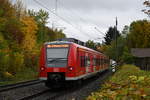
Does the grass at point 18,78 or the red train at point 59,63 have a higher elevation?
the red train at point 59,63

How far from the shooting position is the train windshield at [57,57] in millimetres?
17844

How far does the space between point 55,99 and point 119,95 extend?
10.8 m

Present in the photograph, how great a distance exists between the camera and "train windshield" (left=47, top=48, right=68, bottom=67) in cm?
1784

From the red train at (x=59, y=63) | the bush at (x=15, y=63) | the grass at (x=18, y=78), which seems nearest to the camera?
the red train at (x=59, y=63)

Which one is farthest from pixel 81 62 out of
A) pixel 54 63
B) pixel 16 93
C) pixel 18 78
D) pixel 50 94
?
pixel 18 78

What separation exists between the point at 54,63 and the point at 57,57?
396 mm

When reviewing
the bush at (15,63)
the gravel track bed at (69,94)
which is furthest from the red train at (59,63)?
the bush at (15,63)

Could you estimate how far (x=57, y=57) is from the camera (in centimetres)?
1803

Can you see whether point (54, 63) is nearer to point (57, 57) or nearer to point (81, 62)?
point (57, 57)

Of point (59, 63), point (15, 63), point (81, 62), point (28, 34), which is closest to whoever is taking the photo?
point (59, 63)

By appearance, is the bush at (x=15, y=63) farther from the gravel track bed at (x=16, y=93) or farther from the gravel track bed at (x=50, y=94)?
the gravel track bed at (x=16, y=93)

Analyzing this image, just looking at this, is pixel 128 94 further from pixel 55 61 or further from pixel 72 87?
pixel 72 87

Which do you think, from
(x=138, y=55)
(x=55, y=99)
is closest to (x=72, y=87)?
(x=55, y=99)

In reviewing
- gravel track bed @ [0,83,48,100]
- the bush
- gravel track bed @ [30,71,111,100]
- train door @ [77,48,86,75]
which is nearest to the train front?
gravel track bed @ [30,71,111,100]
